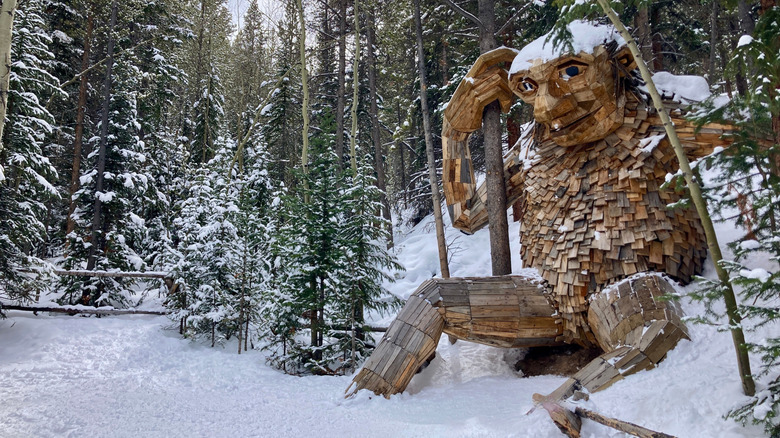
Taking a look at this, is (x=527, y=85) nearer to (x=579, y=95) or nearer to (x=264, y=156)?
(x=579, y=95)

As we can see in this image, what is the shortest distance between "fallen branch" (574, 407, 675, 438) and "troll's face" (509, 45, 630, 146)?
94.7 inches

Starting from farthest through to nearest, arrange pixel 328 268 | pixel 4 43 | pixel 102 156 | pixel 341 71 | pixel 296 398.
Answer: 1. pixel 341 71
2. pixel 102 156
3. pixel 328 268
4. pixel 296 398
5. pixel 4 43

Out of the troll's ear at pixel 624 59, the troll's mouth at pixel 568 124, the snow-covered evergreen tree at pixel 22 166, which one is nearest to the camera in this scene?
the troll's ear at pixel 624 59

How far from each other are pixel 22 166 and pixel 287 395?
6313 mm

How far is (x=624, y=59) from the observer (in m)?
4.03

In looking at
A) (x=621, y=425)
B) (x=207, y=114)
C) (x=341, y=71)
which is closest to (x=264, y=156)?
(x=207, y=114)

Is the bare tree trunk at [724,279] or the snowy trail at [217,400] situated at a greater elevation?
the bare tree trunk at [724,279]

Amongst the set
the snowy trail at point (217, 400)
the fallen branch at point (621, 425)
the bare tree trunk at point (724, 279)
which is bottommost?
the snowy trail at point (217, 400)

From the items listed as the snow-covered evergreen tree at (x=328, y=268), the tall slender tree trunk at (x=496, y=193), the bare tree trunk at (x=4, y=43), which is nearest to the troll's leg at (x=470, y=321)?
the tall slender tree trunk at (x=496, y=193)

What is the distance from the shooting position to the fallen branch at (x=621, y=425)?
243cm

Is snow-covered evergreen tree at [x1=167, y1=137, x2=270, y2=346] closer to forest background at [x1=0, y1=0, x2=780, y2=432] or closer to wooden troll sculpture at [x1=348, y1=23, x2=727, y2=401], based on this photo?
forest background at [x1=0, y1=0, x2=780, y2=432]

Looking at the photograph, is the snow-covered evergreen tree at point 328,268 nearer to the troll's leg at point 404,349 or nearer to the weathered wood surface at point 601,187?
the troll's leg at point 404,349

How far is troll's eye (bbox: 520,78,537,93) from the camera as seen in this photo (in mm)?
4203

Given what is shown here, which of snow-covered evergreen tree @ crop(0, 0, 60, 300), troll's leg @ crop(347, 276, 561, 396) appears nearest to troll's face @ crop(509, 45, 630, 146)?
troll's leg @ crop(347, 276, 561, 396)
